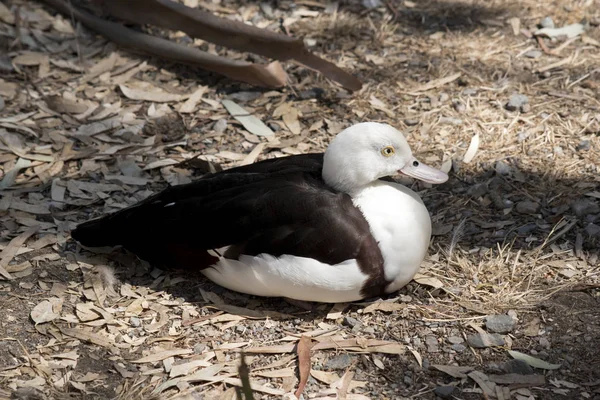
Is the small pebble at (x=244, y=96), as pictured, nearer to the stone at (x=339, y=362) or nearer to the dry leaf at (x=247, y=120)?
the dry leaf at (x=247, y=120)

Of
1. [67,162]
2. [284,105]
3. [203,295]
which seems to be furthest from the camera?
[284,105]

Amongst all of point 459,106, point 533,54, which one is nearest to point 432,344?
point 459,106

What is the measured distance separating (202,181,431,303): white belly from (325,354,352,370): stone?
11.3 inches

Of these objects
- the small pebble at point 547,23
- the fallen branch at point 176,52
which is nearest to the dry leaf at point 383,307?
the fallen branch at point 176,52

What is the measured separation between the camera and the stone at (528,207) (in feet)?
14.4

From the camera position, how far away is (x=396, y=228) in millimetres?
3742

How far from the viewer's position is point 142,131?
A: 16.9ft

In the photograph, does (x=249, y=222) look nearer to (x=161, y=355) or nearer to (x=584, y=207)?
(x=161, y=355)

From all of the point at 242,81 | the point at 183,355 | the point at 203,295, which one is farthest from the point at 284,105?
the point at 183,355

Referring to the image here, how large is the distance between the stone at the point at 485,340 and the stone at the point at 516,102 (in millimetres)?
1835

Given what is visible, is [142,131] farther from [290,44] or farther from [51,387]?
[51,387]

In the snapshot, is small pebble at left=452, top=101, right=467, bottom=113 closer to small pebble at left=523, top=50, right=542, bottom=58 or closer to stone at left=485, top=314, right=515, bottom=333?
small pebble at left=523, top=50, right=542, bottom=58

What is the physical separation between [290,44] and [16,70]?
1.86 meters

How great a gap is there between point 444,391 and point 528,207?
53.6 inches
